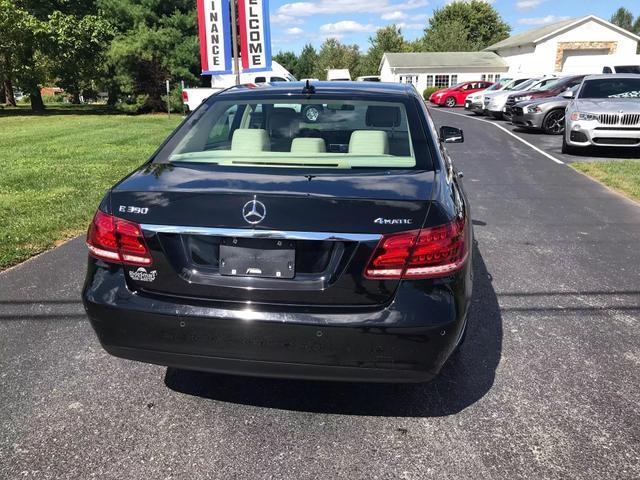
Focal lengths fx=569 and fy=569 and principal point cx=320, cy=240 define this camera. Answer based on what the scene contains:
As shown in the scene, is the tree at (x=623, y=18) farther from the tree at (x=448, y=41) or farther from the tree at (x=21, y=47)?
the tree at (x=21, y=47)

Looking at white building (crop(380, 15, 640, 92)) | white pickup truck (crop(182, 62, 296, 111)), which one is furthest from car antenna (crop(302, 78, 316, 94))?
white building (crop(380, 15, 640, 92))

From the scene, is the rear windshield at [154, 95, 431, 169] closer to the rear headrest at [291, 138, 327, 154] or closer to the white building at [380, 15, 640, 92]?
the rear headrest at [291, 138, 327, 154]

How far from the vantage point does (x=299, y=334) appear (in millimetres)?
2473

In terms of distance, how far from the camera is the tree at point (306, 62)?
87.1 m

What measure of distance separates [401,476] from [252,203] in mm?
1355

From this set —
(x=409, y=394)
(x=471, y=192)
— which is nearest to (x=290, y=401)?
(x=409, y=394)

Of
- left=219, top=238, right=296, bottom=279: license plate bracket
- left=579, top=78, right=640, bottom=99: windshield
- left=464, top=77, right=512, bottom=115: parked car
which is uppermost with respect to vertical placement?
left=579, top=78, right=640, bottom=99: windshield

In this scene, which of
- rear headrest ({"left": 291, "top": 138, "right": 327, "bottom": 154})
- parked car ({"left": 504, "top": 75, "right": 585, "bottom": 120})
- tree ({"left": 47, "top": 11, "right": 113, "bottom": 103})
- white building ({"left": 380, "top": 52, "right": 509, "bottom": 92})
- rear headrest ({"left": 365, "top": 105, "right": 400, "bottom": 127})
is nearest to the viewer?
rear headrest ({"left": 291, "top": 138, "right": 327, "bottom": 154})

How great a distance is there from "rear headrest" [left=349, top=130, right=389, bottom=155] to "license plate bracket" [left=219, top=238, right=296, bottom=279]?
1.05 m

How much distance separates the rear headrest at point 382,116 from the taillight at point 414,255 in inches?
54.9

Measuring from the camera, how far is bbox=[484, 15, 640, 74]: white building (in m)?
47.2

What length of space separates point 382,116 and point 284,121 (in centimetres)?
66

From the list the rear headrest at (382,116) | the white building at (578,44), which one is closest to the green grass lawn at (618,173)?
the rear headrest at (382,116)

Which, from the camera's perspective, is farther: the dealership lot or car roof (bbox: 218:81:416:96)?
the dealership lot
